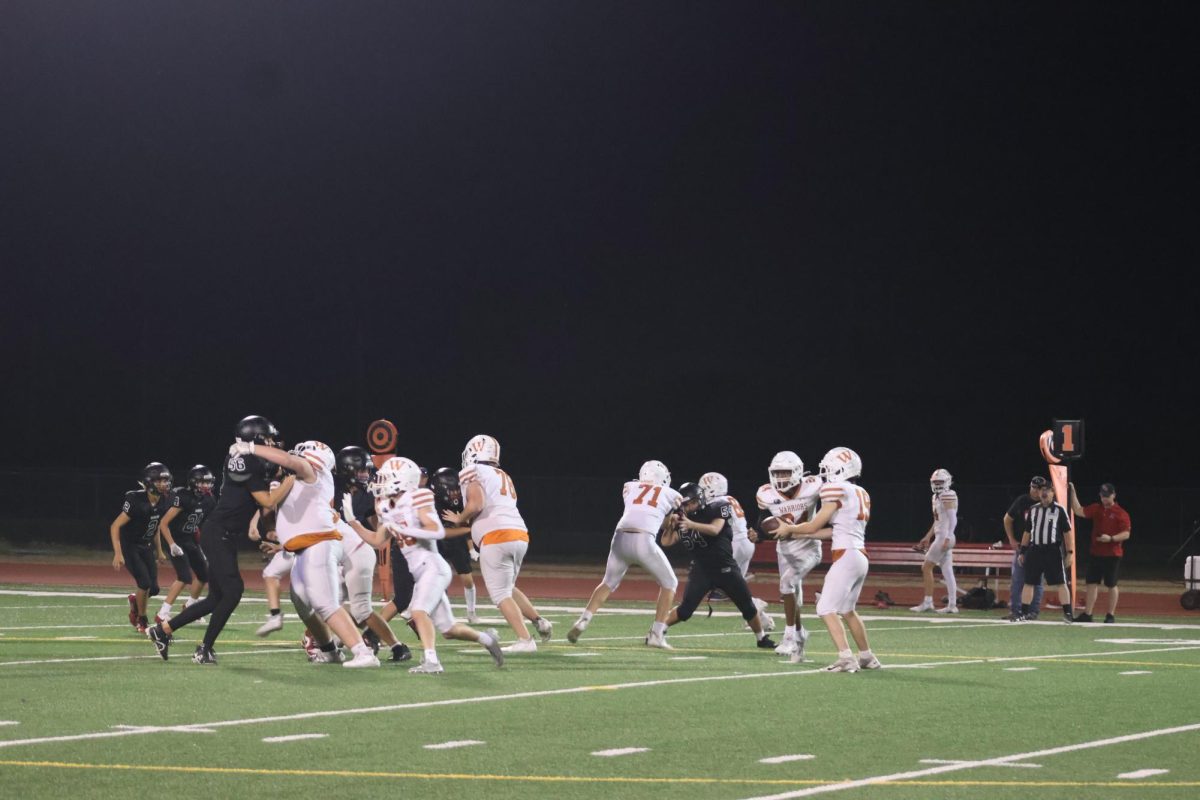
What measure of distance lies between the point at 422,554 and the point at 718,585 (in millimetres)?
3935

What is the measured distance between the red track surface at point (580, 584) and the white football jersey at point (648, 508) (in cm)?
836

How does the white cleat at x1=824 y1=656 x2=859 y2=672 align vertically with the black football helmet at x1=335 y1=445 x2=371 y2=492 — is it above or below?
below

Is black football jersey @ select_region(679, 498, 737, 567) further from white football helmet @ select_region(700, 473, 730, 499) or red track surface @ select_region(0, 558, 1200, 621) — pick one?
red track surface @ select_region(0, 558, 1200, 621)

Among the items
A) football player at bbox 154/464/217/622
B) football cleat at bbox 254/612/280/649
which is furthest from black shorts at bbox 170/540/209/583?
football cleat at bbox 254/612/280/649

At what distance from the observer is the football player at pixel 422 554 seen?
13.1 m

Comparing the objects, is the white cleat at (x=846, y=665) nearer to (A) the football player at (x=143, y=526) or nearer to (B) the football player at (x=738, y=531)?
(B) the football player at (x=738, y=531)

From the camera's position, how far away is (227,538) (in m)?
13.8

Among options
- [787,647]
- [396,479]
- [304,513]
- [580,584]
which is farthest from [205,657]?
[580,584]

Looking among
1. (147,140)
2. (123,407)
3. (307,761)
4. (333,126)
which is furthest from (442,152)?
(307,761)

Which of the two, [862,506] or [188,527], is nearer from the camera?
[862,506]

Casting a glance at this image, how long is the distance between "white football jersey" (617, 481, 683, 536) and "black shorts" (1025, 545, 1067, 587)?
21.9 feet

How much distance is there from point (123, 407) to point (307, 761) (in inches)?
1944

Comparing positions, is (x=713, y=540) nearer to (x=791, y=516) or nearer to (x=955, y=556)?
(x=791, y=516)

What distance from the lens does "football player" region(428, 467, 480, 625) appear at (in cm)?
1636
